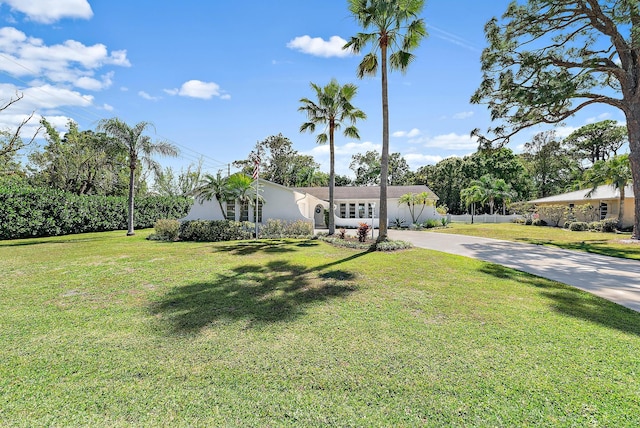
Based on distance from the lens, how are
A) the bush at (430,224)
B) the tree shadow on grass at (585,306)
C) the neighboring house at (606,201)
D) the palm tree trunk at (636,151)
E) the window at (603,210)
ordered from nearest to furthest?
the tree shadow on grass at (585,306) < the palm tree trunk at (636,151) < the neighboring house at (606,201) < the window at (603,210) < the bush at (430,224)

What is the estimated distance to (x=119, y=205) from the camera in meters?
23.0

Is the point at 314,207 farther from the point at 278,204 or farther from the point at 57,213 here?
the point at 57,213

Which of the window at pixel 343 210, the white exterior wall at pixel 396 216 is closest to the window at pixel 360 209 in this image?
the white exterior wall at pixel 396 216

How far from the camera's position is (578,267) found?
939cm

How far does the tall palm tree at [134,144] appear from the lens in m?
17.7

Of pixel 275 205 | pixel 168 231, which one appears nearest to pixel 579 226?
pixel 275 205

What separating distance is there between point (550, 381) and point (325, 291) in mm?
4223

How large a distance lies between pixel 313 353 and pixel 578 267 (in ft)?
32.8

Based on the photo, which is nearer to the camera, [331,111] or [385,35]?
[385,35]

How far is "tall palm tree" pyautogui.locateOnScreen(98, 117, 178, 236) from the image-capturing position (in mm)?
17672

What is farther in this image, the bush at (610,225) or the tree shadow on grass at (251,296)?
the bush at (610,225)

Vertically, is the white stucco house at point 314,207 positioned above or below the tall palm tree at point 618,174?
below

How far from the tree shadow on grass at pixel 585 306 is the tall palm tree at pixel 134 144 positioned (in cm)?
2002

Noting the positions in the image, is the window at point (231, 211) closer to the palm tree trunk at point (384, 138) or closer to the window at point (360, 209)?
the palm tree trunk at point (384, 138)
